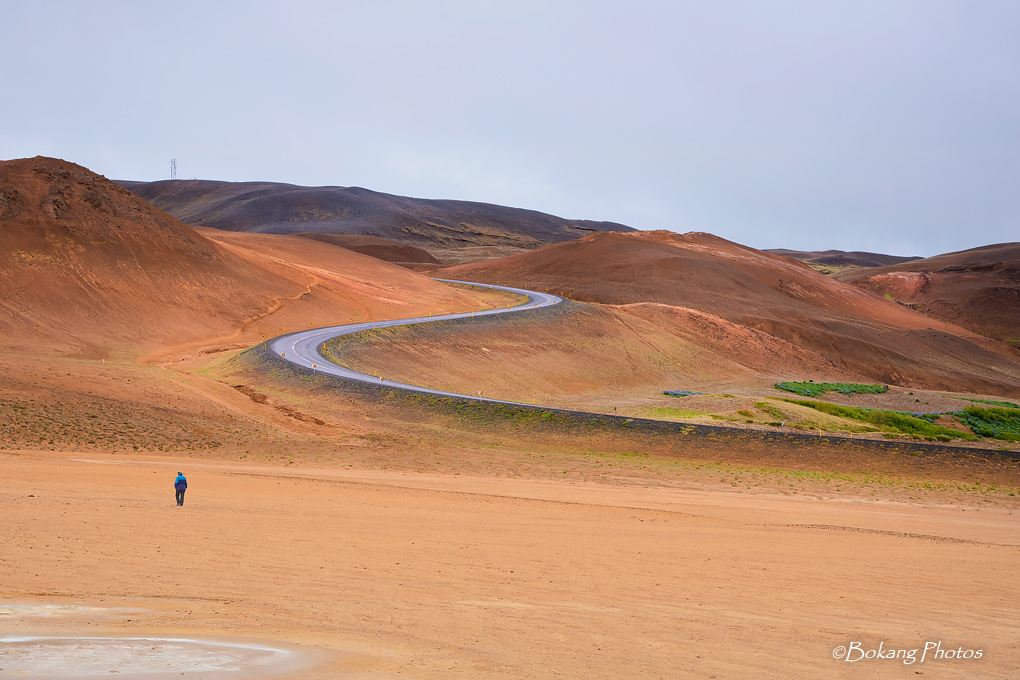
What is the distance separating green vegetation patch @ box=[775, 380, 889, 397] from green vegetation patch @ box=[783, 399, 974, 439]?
7.95 m

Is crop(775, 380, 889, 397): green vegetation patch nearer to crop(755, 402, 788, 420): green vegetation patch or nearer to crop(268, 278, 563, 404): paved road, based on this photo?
crop(755, 402, 788, 420): green vegetation patch

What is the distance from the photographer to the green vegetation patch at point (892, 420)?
37875 millimetres

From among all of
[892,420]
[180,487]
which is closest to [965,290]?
[892,420]

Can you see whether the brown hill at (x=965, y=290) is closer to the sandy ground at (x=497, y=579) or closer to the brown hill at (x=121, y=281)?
the brown hill at (x=121, y=281)

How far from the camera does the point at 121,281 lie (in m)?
53.8

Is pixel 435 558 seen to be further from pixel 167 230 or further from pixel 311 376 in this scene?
pixel 167 230

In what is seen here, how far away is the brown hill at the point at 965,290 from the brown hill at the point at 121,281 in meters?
74.6

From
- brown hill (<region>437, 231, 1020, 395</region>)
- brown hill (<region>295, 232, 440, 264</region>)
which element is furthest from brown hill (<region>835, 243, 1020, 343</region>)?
brown hill (<region>295, 232, 440, 264</region>)

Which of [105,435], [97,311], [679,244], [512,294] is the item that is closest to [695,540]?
[105,435]

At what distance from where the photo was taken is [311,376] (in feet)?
116

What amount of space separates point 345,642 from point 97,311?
156ft

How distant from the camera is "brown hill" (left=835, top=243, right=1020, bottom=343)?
109000mm

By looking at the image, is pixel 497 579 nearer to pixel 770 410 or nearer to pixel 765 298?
pixel 770 410

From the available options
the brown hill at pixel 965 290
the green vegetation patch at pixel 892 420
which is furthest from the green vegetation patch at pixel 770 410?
the brown hill at pixel 965 290
